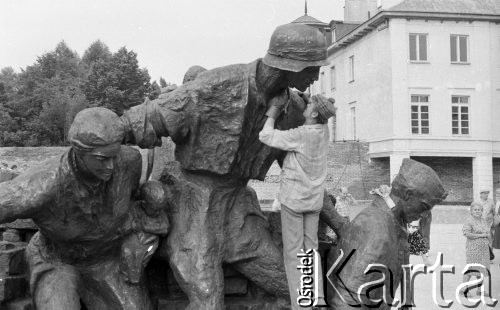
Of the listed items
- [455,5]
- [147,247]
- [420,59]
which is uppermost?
[455,5]

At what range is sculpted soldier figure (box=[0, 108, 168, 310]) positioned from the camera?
279cm

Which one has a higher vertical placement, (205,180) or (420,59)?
(420,59)

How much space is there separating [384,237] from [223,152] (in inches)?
37.8

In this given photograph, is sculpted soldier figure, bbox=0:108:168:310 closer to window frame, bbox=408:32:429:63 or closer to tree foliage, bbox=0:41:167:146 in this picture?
window frame, bbox=408:32:429:63

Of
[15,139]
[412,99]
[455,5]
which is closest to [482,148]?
[412,99]

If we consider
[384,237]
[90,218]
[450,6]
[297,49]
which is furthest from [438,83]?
[90,218]

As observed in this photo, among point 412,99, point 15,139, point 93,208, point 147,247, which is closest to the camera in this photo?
point 93,208

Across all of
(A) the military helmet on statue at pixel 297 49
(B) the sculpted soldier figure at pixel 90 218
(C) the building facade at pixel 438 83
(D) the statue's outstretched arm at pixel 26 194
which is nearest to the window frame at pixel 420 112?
(C) the building facade at pixel 438 83

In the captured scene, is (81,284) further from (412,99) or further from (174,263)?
(412,99)

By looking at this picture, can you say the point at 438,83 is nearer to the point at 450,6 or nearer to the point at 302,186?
the point at 450,6

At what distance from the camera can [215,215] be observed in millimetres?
3359

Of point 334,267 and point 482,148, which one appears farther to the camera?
point 482,148

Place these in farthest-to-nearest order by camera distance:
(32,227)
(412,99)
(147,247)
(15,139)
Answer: (15,139) → (412,99) → (32,227) → (147,247)

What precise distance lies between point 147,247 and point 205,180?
1.56ft
